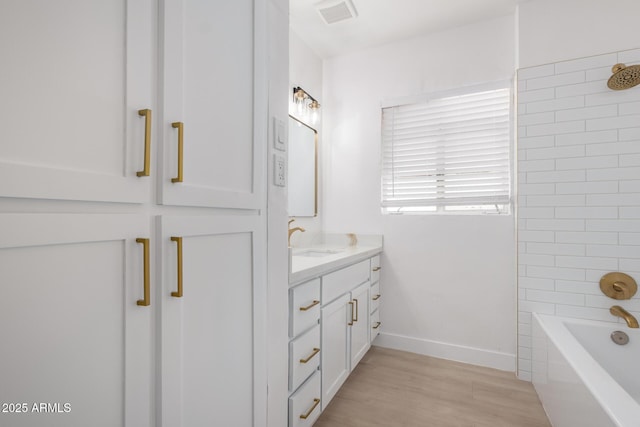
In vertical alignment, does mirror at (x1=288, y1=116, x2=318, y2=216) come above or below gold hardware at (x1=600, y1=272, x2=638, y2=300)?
above

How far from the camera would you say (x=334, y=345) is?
1789 millimetres

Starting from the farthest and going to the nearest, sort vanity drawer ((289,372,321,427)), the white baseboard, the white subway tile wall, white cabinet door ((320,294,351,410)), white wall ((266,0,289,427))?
the white baseboard
the white subway tile wall
white cabinet door ((320,294,351,410))
vanity drawer ((289,372,321,427))
white wall ((266,0,289,427))

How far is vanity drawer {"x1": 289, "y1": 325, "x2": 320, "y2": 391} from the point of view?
4.50 ft

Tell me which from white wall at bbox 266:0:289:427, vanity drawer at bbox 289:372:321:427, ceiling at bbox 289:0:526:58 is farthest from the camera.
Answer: ceiling at bbox 289:0:526:58

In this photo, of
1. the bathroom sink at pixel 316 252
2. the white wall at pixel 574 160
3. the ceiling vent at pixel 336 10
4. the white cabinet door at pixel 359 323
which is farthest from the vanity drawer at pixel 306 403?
the ceiling vent at pixel 336 10

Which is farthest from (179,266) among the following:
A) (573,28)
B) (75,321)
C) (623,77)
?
(573,28)

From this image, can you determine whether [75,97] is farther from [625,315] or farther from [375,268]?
[625,315]

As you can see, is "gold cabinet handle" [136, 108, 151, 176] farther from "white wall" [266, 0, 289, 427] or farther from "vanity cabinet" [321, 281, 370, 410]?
"vanity cabinet" [321, 281, 370, 410]

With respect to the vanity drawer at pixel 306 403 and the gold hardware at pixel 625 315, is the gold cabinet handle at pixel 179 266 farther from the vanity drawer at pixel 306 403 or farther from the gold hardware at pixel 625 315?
the gold hardware at pixel 625 315

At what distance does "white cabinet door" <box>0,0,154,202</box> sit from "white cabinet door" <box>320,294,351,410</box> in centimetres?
124

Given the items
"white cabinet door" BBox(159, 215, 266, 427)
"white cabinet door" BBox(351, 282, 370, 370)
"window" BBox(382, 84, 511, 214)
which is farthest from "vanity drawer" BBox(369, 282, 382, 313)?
"white cabinet door" BBox(159, 215, 266, 427)

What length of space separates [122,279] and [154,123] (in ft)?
1.24

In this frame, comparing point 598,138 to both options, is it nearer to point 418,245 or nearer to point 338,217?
point 418,245

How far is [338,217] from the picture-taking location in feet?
9.47
